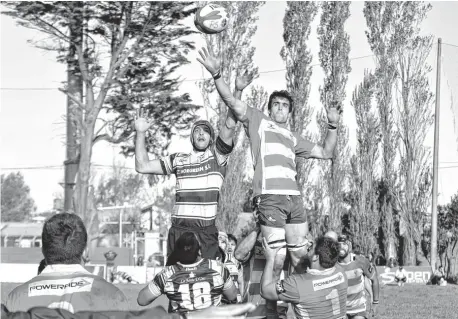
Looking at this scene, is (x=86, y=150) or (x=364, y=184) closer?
(x=86, y=150)

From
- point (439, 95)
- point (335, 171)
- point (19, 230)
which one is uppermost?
point (439, 95)

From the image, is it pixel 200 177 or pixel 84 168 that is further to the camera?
pixel 84 168

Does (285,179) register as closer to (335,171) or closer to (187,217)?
(187,217)

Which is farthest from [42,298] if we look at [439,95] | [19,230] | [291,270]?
[19,230]

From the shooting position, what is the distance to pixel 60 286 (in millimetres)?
3125

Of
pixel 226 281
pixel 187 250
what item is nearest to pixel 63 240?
pixel 187 250

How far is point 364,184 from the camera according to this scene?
116 ft

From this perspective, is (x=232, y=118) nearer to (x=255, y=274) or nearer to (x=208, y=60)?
(x=208, y=60)

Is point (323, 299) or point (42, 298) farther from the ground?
point (42, 298)

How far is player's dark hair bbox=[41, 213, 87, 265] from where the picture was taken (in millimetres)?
3242

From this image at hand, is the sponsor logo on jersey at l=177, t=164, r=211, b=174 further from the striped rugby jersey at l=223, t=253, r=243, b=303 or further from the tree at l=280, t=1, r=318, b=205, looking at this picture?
the tree at l=280, t=1, r=318, b=205

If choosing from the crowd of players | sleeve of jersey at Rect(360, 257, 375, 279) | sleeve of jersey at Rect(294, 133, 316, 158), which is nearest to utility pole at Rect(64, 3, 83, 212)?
sleeve of jersey at Rect(360, 257, 375, 279)

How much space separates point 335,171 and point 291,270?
28.2 metres

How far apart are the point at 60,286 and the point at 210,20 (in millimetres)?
4575
